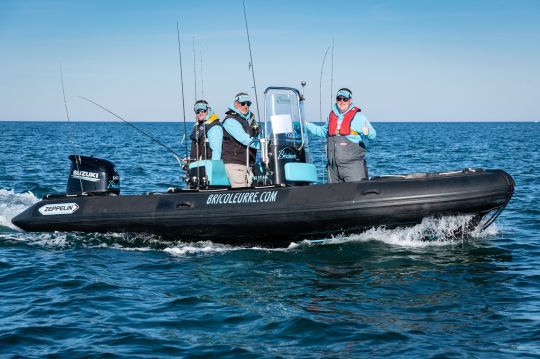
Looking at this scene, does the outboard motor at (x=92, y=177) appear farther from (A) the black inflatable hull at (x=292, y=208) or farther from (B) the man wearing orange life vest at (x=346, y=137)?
(B) the man wearing orange life vest at (x=346, y=137)

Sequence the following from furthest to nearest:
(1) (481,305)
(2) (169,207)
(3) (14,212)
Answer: (3) (14,212)
(2) (169,207)
(1) (481,305)

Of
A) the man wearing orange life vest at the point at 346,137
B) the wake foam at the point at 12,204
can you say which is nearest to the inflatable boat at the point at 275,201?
the man wearing orange life vest at the point at 346,137

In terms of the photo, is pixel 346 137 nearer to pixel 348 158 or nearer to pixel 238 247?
pixel 348 158

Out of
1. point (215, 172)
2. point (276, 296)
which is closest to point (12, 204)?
point (215, 172)

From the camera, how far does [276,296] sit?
6.71m

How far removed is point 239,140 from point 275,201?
97 centimetres

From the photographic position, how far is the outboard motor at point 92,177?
9586mm

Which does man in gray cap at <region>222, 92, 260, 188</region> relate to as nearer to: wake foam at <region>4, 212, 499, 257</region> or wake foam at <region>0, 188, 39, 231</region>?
wake foam at <region>4, 212, 499, 257</region>

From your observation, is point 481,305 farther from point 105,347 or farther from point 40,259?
point 40,259

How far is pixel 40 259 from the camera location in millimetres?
8266

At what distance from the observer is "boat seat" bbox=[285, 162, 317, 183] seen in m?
8.84

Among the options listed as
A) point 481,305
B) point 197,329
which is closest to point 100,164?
point 197,329

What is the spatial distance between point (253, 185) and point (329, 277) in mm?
2116

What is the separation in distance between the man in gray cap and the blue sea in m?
0.99
